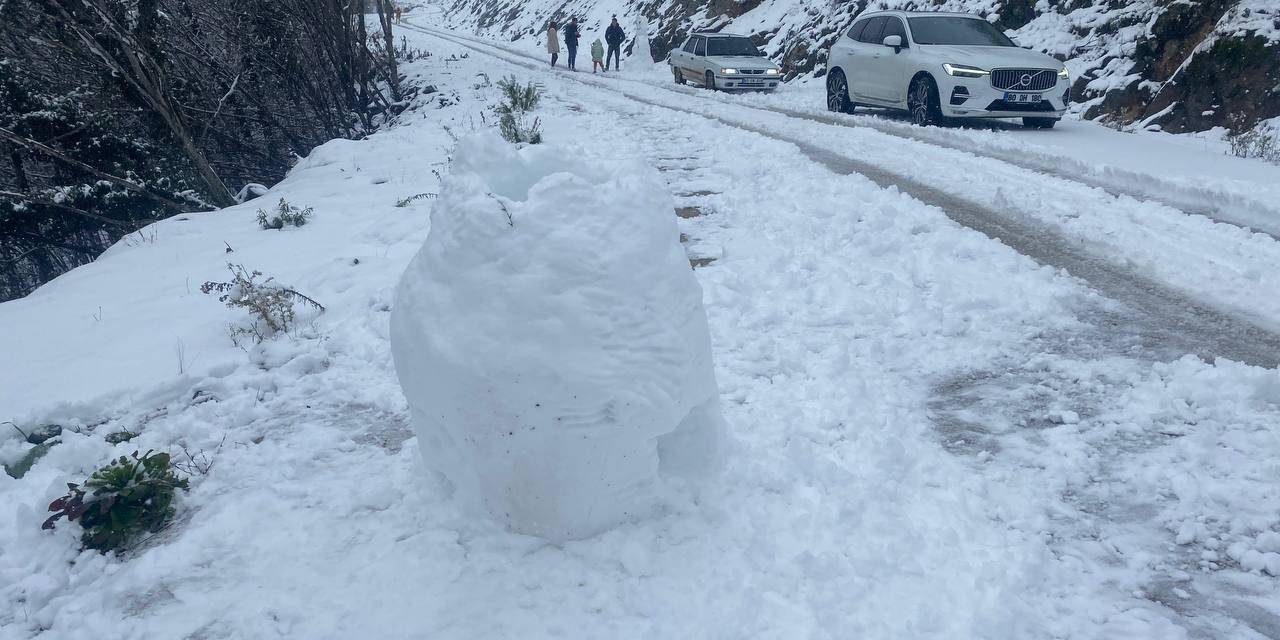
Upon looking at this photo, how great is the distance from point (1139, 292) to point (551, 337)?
13.3ft

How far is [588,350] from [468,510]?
3.03 ft

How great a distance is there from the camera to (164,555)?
8.90ft

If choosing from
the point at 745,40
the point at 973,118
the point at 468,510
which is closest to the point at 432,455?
the point at 468,510

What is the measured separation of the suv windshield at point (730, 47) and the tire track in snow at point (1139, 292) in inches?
520

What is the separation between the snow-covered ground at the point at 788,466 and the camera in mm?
2326

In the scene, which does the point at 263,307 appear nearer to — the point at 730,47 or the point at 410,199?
the point at 410,199

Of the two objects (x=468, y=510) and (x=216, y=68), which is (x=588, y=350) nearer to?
(x=468, y=510)

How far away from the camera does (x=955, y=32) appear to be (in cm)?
1178

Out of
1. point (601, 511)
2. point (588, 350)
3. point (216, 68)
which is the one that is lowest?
point (601, 511)

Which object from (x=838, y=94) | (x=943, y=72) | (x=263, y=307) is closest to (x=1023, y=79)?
(x=943, y=72)

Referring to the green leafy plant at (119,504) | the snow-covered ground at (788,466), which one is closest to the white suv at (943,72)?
the snow-covered ground at (788,466)

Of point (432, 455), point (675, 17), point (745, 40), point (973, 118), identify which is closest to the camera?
point (432, 455)

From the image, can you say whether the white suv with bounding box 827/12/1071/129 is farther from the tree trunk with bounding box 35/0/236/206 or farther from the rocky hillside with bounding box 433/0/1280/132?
the tree trunk with bounding box 35/0/236/206

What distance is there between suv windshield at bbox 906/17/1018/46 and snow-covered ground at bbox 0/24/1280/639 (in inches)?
265
